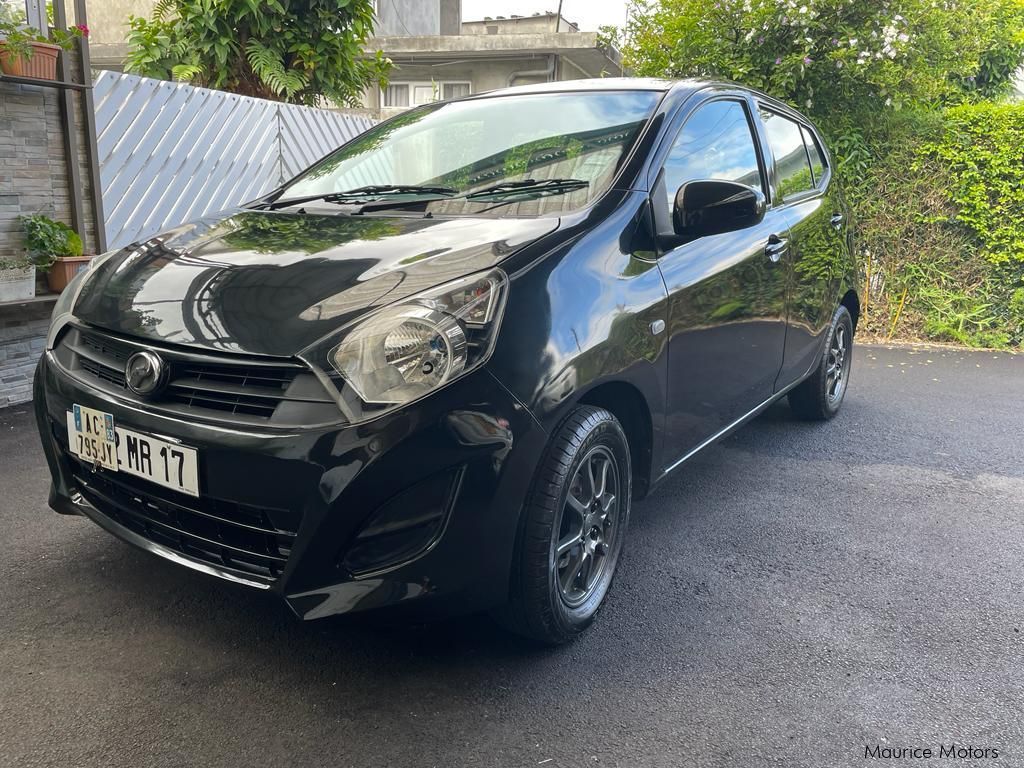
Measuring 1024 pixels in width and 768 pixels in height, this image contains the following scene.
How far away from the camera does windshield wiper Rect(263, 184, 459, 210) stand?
2785 mm

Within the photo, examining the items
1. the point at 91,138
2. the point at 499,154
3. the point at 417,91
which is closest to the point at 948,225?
the point at 499,154

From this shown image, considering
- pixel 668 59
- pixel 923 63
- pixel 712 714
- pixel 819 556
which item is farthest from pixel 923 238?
pixel 712 714

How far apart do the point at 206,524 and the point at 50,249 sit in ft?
10.5

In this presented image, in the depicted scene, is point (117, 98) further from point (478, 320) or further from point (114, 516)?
point (478, 320)

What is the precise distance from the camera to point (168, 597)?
2.47 meters

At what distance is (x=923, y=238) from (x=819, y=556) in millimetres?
5122

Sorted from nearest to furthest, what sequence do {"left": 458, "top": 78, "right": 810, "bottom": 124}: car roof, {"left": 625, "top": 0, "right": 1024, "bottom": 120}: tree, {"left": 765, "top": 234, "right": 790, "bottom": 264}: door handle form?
{"left": 458, "top": 78, "right": 810, "bottom": 124}: car roof < {"left": 765, "top": 234, "right": 790, "bottom": 264}: door handle < {"left": 625, "top": 0, "right": 1024, "bottom": 120}: tree

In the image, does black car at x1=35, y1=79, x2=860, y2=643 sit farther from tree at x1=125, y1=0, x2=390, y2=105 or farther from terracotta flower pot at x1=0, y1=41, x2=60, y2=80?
tree at x1=125, y1=0, x2=390, y2=105

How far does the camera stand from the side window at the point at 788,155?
367 centimetres

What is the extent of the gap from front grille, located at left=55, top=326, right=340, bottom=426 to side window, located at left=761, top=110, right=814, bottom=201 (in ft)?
8.22

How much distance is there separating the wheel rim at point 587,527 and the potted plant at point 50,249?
3.41 m

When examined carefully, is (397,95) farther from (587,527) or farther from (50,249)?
(587,527)

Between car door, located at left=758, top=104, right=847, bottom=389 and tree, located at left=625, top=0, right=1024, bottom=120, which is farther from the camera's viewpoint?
tree, located at left=625, top=0, right=1024, bottom=120

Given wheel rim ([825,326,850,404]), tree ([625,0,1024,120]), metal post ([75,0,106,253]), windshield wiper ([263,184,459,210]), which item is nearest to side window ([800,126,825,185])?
wheel rim ([825,326,850,404])
